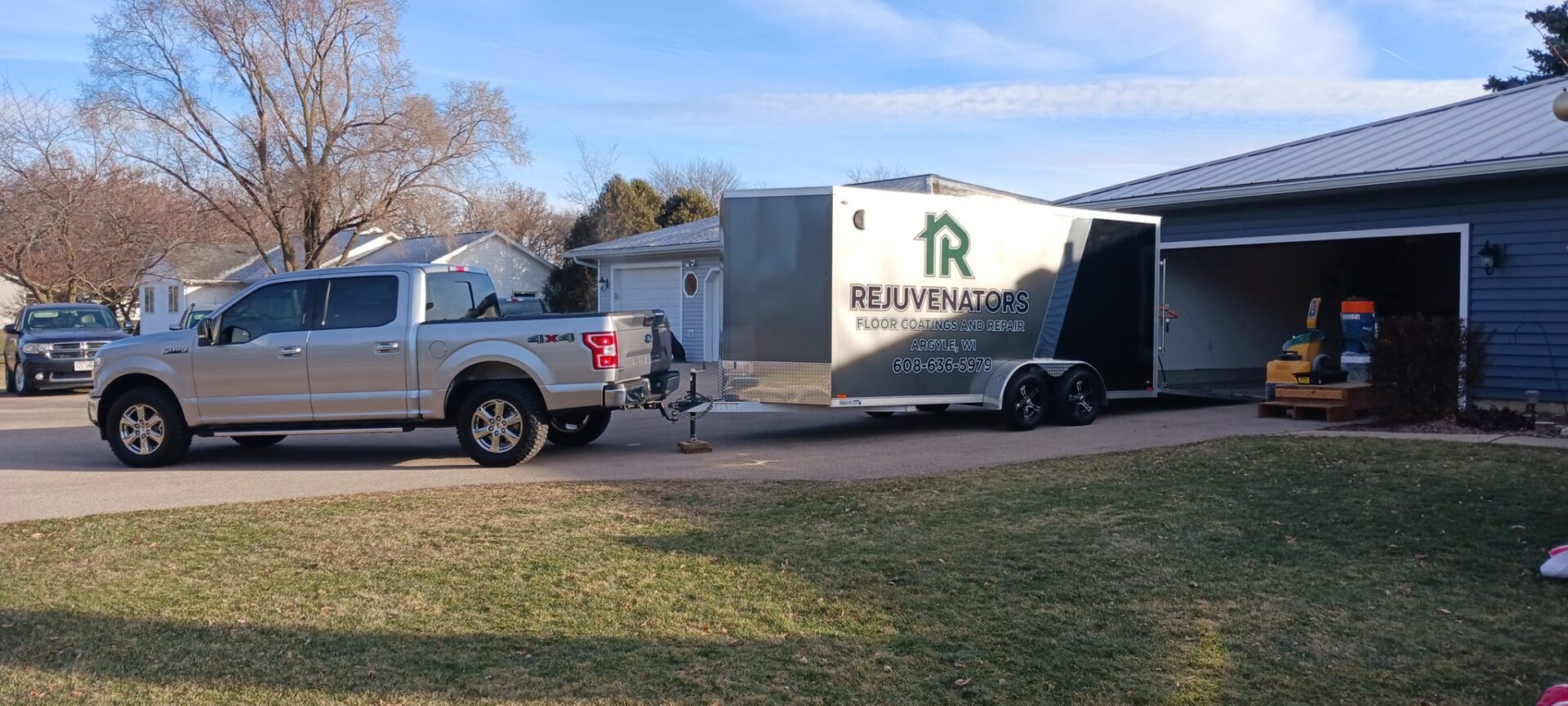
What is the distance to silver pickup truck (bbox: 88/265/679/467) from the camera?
10.9m

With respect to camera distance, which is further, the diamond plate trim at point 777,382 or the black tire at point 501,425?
the diamond plate trim at point 777,382

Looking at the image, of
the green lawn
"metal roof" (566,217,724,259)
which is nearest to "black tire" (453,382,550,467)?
the green lawn

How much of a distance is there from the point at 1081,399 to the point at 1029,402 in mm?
841

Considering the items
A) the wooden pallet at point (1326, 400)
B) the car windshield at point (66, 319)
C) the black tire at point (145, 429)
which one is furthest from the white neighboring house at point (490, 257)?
the wooden pallet at point (1326, 400)

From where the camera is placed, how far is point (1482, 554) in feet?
22.6

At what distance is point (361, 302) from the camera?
36.7ft

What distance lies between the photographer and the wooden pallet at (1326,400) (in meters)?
13.4

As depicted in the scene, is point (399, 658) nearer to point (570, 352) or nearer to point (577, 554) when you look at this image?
point (577, 554)

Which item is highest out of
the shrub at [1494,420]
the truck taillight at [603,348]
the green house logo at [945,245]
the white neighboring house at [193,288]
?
the white neighboring house at [193,288]

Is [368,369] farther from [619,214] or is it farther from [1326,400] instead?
[619,214]

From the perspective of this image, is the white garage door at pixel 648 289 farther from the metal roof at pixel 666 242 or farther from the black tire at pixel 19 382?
the black tire at pixel 19 382

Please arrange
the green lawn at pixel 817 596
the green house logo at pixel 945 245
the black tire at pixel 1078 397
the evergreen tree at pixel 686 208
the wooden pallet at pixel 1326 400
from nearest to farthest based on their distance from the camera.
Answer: the green lawn at pixel 817 596 < the green house logo at pixel 945 245 < the wooden pallet at pixel 1326 400 < the black tire at pixel 1078 397 < the evergreen tree at pixel 686 208

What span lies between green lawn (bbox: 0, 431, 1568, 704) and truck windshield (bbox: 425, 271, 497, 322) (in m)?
2.66

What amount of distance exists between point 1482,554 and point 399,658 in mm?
6040
